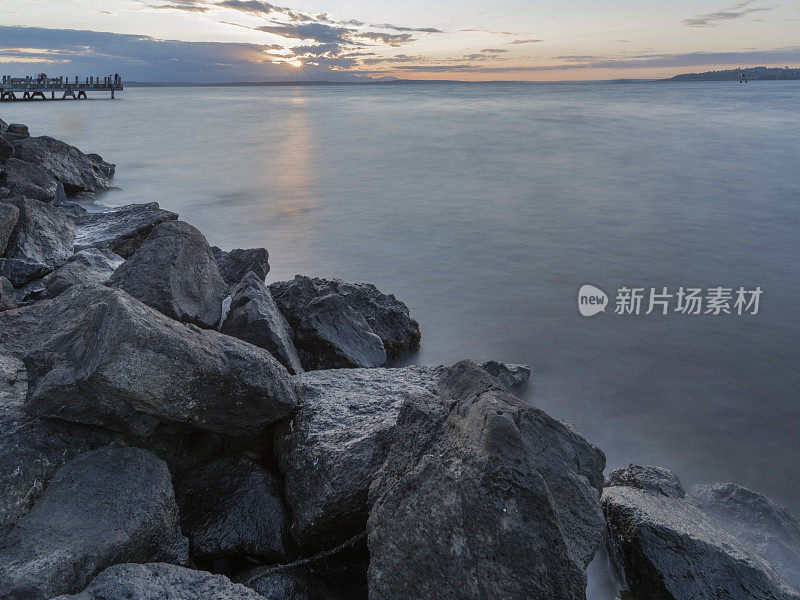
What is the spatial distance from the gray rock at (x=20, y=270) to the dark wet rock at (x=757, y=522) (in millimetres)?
6378

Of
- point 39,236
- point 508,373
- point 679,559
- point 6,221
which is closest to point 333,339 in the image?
point 508,373

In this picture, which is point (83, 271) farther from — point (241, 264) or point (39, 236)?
point (39, 236)

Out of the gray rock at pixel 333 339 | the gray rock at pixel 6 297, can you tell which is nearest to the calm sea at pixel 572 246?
the gray rock at pixel 333 339

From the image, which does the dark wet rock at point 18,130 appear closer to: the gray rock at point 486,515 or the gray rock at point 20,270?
the gray rock at point 20,270

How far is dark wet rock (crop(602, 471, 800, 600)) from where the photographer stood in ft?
9.23

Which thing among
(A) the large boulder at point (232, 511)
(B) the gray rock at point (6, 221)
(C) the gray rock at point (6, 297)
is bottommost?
(A) the large boulder at point (232, 511)

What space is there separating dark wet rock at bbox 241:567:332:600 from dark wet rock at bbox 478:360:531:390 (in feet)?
8.19

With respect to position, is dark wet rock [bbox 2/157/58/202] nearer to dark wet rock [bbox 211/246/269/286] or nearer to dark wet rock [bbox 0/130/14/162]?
dark wet rock [bbox 0/130/14/162]

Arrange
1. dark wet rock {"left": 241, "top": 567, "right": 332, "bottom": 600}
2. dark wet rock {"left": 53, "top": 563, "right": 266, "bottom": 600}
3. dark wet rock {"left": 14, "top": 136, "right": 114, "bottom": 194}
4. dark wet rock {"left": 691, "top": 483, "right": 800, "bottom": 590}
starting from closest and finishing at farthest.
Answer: dark wet rock {"left": 53, "top": 563, "right": 266, "bottom": 600} → dark wet rock {"left": 241, "top": 567, "right": 332, "bottom": 600} → dark wet rock {"left": 691, "top": 483, "right": 800, "bottom": 590} → dark wet rock {"left": 14, "top": 136, "right": 114, "bottom": 194}

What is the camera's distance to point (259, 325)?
421 cm

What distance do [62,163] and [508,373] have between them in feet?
38.5

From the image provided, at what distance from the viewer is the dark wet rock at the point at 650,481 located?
12.0ft

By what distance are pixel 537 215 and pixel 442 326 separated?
255 inches

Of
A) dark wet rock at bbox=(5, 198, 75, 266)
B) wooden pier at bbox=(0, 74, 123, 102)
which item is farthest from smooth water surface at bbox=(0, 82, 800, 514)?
wooden pier at bbox=(0, 74, 123, 102)
